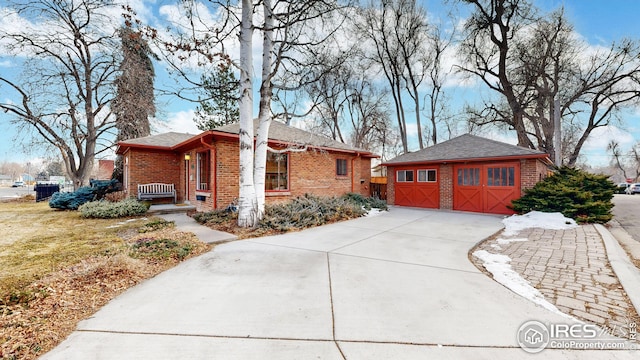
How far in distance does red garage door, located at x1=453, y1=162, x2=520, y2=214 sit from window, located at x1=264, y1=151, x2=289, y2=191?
754 centimetres

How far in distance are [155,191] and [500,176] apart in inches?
587

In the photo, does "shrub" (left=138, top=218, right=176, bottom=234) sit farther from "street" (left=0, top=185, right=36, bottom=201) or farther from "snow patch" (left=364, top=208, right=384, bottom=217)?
"street" (left=0, top=185, right=36, bottom=201)

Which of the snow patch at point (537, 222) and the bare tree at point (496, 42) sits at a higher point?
the bare tree at point (496, 42)

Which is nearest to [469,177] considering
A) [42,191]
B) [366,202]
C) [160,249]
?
[366,202]

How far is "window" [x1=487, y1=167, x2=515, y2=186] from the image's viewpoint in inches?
395

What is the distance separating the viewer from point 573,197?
8.22 m

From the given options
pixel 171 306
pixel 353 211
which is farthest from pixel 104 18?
pixel 171 306

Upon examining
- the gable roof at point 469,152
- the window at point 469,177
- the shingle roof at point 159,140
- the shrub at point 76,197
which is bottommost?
the shrub at point 76,197

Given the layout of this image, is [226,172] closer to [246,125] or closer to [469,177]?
[246,125]

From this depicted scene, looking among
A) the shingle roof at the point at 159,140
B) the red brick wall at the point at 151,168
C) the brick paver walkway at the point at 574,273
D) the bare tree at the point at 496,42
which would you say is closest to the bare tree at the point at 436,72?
the bare tree at the point at 496,42

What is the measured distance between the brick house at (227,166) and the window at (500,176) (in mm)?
5664

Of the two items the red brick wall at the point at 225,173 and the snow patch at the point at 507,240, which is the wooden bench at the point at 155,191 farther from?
the snow patch at the point at 507,240

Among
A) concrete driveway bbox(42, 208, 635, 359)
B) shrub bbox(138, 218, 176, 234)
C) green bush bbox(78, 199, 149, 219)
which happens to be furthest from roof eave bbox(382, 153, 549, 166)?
green bush bbox(78, 199, 149, 219)

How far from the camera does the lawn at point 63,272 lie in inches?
91.5
